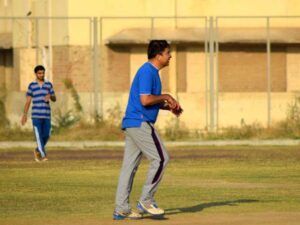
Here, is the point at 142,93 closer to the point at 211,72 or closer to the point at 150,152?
the point at 150,152

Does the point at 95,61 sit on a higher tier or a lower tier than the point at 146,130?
higher

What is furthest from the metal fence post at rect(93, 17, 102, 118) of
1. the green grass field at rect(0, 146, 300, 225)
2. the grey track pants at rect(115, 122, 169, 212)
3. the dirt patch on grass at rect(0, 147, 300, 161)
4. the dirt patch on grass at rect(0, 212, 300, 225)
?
the grey track pants at rect(115, 122, 169, 212)

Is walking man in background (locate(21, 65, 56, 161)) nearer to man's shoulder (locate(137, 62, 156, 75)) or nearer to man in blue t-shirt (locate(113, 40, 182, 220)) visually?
man in blue t-shirt (locate(113, 40, 182, 220))

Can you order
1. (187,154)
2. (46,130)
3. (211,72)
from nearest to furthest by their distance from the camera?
(46,130) < (187,154) < (211,72)

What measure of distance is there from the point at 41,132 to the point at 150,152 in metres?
11.3

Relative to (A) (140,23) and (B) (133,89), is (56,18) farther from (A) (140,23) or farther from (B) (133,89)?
(B) (133,89)

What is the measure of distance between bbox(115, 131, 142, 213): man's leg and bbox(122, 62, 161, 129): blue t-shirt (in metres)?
0.22

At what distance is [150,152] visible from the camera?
13.8 m

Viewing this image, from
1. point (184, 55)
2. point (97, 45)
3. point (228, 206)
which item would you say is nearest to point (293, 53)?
point (184, 55)

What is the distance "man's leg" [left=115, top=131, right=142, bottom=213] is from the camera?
45.6 ft

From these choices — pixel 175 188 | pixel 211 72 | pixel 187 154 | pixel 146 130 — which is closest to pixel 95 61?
pixel 211 72

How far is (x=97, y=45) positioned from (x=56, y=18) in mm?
1510

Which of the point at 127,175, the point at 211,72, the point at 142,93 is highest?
the point at 211,72

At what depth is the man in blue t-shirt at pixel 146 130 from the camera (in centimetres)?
1372
